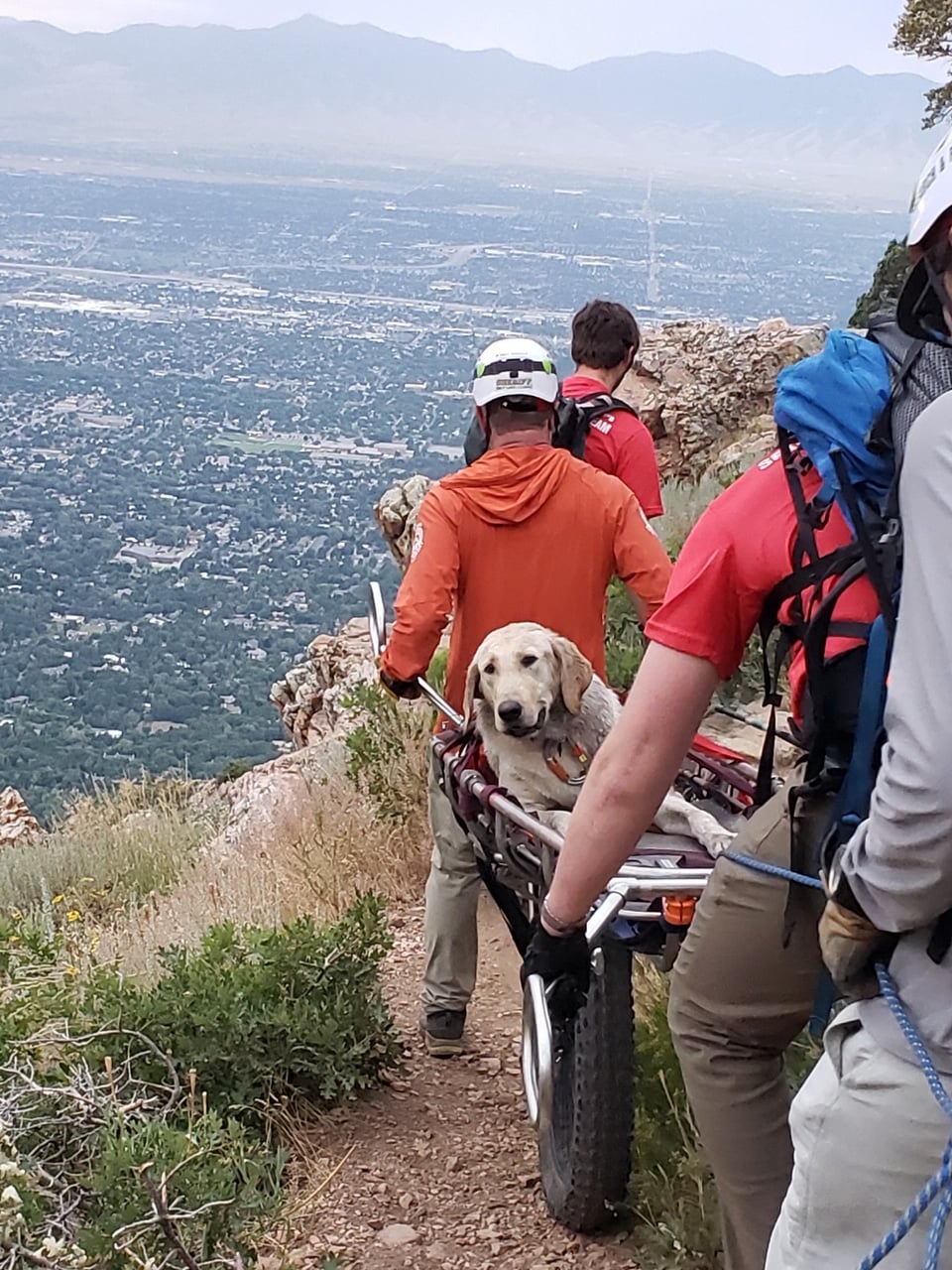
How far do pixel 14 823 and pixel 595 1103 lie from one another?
8.35 m

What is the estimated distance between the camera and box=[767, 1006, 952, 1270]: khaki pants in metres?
1.61

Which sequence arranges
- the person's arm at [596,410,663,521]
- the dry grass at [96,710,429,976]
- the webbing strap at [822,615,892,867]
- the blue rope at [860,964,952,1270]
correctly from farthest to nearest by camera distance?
the dry grass at [96,710,429,976]
the person's arm at [596,410,663,521]
the webbing strap at [822,615,892,867]
the blue rope at [860,964,952,1270]

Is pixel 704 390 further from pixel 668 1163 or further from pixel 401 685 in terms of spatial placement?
pixel 668 1163

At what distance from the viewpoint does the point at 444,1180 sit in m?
3.86

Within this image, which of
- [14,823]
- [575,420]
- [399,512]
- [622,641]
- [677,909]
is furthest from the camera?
[14,823]

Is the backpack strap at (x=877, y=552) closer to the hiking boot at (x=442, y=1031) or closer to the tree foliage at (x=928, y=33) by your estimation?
the hiking boot at (x=442, y=1031)

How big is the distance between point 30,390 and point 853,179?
99.2m

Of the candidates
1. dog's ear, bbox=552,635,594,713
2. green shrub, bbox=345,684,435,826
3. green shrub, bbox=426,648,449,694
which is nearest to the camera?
dog's ear, bbox=552,635,594,713

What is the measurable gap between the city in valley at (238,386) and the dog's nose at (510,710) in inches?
433

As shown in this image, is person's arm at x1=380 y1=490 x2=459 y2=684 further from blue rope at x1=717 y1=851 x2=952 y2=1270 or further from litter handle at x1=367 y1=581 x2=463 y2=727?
blue rope at x1=717 y1=851 x2=952 y2=1270

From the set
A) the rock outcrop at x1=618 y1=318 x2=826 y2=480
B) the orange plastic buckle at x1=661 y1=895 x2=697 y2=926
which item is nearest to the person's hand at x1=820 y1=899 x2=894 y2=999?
the orange plastic buckle at x1=661 y1=895 x2=697 y2=926

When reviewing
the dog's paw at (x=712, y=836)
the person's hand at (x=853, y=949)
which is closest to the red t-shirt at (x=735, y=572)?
the person's hand at (x=853, y=949)

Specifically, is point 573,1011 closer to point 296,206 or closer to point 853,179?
point 296,206

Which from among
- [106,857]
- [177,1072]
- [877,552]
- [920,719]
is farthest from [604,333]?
[106,857]
